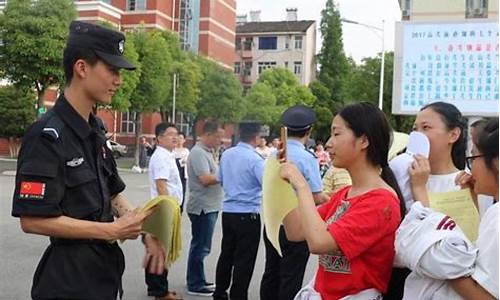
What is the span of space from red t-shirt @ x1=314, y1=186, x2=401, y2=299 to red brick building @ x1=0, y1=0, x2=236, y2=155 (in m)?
35.9

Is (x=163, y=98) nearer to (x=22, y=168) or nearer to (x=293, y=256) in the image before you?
(x=293, y=256)

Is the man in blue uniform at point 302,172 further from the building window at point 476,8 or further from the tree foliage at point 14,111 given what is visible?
the tree foliage at point 14,111

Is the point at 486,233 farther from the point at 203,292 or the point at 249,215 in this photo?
the point at 203,292

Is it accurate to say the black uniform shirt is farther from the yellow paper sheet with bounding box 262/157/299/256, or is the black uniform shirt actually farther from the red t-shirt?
the red t-shirt

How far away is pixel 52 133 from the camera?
2.17 metres

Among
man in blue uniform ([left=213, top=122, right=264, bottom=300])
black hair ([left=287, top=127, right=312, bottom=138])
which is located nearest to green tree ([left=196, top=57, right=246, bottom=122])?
man in blue uniform ([left=213, top=122, right=264, bottom=300])

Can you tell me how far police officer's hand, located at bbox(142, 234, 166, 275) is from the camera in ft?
→ 8.20

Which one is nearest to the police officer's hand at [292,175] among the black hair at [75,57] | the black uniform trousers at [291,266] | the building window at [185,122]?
the black hair at [75,57]

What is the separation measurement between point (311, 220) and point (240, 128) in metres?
3.53

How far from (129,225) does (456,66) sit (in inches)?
196

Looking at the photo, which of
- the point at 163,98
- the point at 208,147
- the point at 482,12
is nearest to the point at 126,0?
the point at 163,98

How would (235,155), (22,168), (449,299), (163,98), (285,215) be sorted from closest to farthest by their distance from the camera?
(449,299) < (22,168) < (285,215) < (235,155) < (163,98)

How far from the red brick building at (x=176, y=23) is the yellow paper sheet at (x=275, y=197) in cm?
3564

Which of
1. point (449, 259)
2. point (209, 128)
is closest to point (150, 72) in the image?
point (209, 128)
